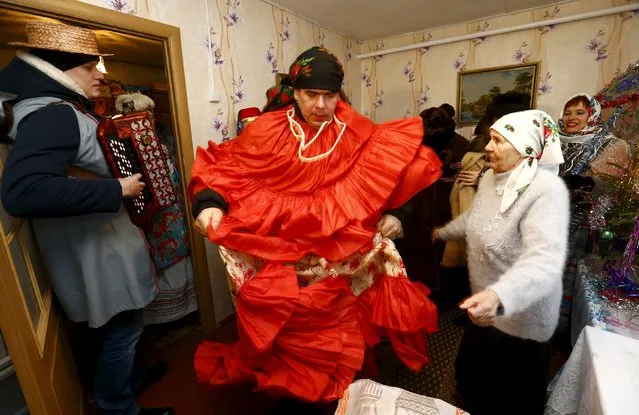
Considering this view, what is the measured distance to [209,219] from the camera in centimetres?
106

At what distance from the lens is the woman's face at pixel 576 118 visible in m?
1.81

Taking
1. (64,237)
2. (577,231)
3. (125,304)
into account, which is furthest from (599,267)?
(64,237)

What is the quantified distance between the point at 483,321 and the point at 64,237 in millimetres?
1424

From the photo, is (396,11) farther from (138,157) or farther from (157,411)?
(157,411)

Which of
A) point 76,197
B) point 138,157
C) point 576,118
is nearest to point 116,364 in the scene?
point 76,197

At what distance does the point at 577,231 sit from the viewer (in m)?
1.60

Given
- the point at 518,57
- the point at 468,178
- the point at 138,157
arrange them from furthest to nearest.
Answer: the point at 518,57, the point at 468,178, the point at 138,157

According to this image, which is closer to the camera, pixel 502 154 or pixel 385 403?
pixel 385 403

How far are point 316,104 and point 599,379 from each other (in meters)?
1.14

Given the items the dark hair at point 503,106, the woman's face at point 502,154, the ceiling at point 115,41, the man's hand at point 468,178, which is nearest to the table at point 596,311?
the woman's face at point 502,154

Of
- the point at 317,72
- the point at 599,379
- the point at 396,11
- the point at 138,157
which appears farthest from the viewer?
the point at 396,11

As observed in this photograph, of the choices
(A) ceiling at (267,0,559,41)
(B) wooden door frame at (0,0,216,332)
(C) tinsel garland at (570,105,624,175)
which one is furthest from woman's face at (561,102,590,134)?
(B) wooden door frame at (0,0,216,332)

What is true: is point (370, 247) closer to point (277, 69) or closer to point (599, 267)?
point (599, 267)

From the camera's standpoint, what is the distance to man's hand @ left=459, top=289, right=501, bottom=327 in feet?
2.42
